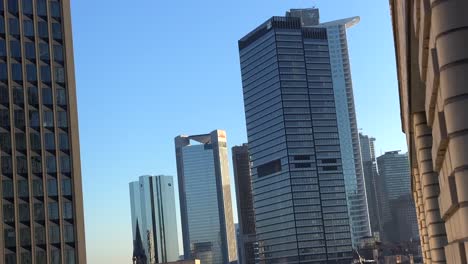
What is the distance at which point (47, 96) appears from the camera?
3066 inches

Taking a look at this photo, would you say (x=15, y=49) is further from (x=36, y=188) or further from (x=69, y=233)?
(x=69, y=233)

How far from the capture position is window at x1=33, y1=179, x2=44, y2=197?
246 ft

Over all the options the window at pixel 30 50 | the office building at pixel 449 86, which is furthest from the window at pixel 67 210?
the office building at pixel 449 86

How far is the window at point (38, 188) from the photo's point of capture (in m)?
74.9

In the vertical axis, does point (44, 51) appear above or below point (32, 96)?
above

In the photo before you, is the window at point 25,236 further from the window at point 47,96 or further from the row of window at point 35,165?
the window at point 47,96

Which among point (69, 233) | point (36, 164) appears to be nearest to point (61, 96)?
point (36, 164)

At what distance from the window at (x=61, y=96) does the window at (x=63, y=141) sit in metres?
3.79

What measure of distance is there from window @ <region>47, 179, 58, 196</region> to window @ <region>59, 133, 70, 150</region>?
4.01 m

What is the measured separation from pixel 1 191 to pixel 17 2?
2183cm

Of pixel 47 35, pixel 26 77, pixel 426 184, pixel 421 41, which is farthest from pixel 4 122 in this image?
pixel 421 41

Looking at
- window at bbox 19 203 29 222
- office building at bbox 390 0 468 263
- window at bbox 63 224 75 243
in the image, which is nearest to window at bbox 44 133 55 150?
window at bbox 19 203 29 222

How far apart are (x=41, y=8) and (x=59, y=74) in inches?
316

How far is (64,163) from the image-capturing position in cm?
7725
